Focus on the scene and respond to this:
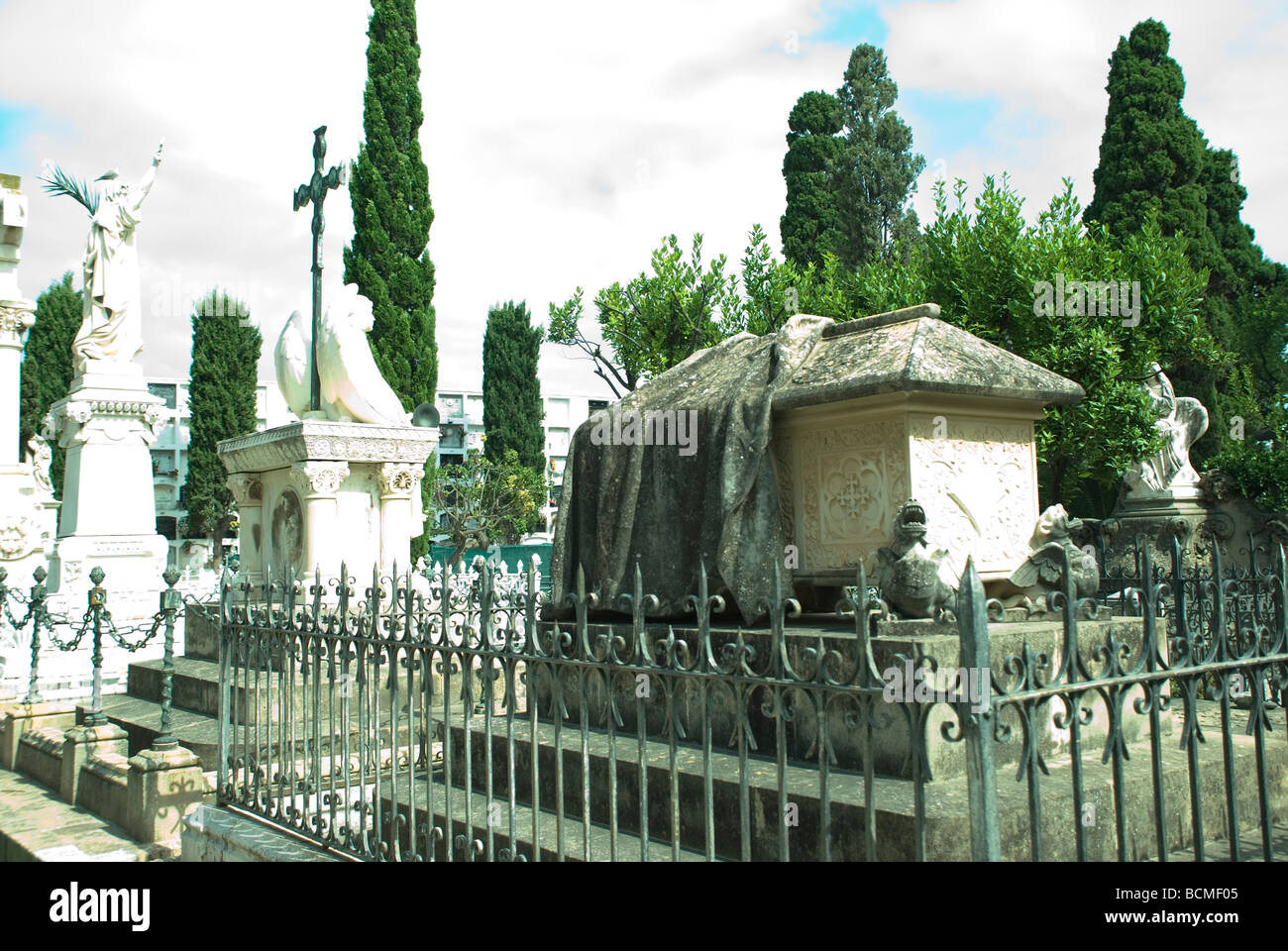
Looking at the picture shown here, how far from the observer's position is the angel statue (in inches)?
640

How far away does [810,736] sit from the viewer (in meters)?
4.58

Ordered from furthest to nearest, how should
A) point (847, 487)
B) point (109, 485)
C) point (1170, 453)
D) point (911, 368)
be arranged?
point (1170, 453) < point (109, 485) < point (847, 487) < point (911, 368)

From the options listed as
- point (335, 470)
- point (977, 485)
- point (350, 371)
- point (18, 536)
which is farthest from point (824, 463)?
point (18, 536)

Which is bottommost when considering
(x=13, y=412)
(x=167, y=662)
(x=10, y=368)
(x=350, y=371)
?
(x=167, y=662)

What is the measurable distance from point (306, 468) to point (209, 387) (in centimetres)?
2691

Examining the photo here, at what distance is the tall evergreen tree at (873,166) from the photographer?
2739 centimetres

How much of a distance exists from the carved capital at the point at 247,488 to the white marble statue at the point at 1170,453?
1381 centimetres

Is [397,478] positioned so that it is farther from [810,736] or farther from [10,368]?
[10,368]

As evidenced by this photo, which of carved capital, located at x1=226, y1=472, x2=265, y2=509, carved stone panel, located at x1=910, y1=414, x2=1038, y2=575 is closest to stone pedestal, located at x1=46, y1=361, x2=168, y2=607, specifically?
carved capital, located at x1=226, y1=472, x2=265, y2=509

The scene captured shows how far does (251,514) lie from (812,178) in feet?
67.5

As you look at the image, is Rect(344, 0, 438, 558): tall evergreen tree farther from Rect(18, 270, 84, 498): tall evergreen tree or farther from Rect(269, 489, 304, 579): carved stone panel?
Rect(269, 489, 304, 579): carved stone panel

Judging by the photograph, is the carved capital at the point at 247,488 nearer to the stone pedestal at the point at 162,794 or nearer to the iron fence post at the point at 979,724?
the stone pedestal at the point at 162,794

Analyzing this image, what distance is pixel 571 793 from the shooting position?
16.2 feet
